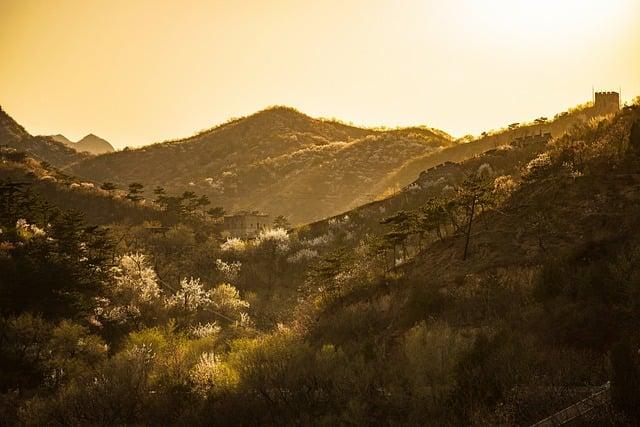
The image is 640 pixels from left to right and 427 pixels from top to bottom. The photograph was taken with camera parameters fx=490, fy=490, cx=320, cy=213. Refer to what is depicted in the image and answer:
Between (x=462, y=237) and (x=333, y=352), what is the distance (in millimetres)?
9086

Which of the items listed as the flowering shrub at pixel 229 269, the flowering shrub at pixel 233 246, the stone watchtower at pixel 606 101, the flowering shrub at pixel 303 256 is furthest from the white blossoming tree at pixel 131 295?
the stone watchtower at pixel 606 101

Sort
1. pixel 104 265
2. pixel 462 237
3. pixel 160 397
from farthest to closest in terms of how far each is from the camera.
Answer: pixel 104 265
pixel 462 237
pixel 160 397

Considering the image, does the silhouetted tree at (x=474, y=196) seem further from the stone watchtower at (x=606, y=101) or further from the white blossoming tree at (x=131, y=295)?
the stone watchtower at (x=606, y=101)

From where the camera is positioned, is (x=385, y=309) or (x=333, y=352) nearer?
(x=333, y=352)

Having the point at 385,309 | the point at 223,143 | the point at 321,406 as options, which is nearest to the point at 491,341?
the point at 321,406

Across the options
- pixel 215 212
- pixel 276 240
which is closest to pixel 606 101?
pixel 276 240

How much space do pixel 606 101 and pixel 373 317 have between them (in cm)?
3384

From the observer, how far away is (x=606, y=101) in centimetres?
3988

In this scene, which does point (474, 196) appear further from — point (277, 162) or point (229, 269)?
point (277, 162)

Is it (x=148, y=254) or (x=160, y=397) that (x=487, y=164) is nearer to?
(x=148, y=254)

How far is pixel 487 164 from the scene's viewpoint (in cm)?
3331

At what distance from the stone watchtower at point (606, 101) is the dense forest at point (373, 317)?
1069cm

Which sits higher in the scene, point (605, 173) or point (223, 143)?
point (223, 143)

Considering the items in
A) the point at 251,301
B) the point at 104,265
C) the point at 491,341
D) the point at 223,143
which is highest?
the point at 223,143
